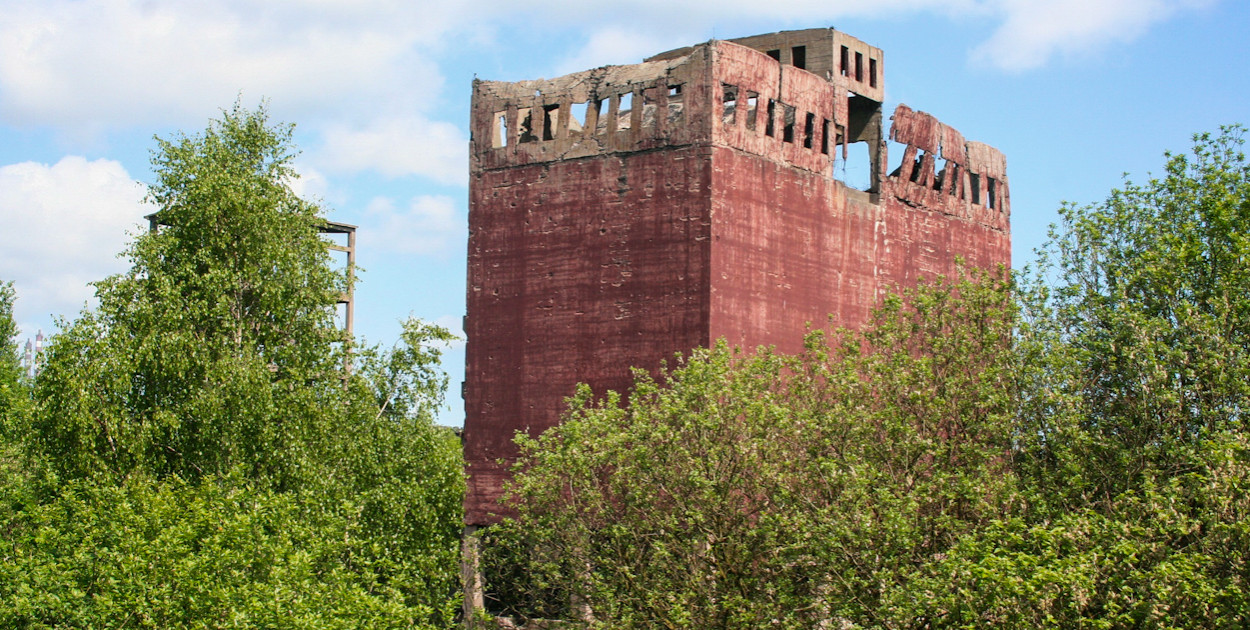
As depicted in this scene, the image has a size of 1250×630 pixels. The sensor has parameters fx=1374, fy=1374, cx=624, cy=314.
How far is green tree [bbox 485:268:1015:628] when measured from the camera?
1983cm

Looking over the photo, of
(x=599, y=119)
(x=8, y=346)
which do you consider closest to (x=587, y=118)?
(x=599, y=119)

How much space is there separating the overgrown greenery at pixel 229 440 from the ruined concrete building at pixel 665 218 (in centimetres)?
211

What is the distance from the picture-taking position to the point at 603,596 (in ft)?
71.9

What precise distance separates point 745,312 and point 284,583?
1114 centimetres

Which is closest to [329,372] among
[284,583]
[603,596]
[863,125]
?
[284,583]

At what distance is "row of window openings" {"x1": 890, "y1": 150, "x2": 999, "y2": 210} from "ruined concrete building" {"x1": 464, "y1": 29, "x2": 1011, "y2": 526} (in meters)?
0.57

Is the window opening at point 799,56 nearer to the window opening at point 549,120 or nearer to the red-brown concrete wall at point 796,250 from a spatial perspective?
the red-brown concrete wall at point 796,250

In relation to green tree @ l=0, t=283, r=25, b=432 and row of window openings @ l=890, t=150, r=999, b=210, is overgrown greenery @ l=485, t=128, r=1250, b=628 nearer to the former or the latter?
row of window openings @ l=890, t=150, r=999, b=210

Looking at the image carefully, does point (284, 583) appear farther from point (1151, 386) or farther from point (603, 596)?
point (1151, 386)

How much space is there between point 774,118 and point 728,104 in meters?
1.31

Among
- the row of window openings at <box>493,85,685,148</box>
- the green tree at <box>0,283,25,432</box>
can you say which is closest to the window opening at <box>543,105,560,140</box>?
the row of window openings at <box>493,85,685,148</box>

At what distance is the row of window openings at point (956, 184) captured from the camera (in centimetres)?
3391

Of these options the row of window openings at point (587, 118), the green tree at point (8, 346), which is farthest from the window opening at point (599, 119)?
the green tree at point (8, 346)

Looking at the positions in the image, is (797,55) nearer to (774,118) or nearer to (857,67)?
(857,67)
